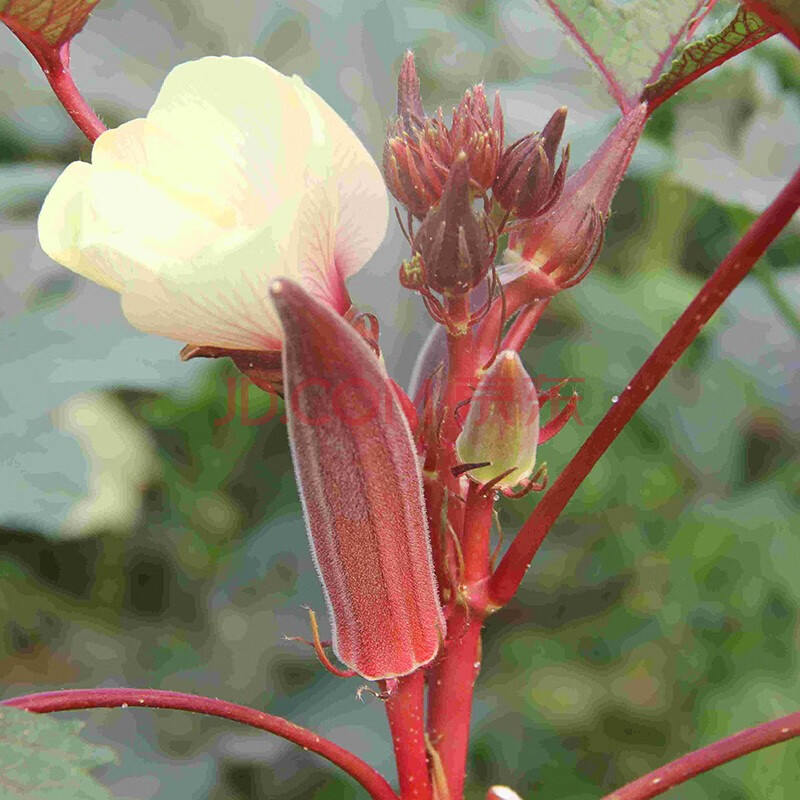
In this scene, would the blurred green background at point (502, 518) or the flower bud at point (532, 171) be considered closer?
the flower bud at point (532, 171)

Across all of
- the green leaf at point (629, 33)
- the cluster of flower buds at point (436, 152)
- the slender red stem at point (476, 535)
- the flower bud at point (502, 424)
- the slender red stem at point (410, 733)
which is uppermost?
the green leaf at point (629, 33)

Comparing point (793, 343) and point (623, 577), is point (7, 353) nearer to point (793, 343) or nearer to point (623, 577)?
point (623, 577)

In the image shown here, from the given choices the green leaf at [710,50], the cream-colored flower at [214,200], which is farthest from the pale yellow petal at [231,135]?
the green leaf at [710,50]

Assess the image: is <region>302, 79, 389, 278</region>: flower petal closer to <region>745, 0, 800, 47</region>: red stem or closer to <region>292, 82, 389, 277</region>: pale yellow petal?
<region>292, 82, 389, 277</region>: pale yellow petal

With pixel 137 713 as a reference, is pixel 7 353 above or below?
above

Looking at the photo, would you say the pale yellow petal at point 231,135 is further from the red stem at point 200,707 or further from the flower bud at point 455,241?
the red stem at point 200,707

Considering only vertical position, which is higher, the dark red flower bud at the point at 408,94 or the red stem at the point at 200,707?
the dark red flower bud at the point at 408,94

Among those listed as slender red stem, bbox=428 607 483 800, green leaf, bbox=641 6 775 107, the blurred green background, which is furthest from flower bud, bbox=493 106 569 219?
the blurred green background

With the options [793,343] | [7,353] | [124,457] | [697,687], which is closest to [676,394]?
[793,343]
